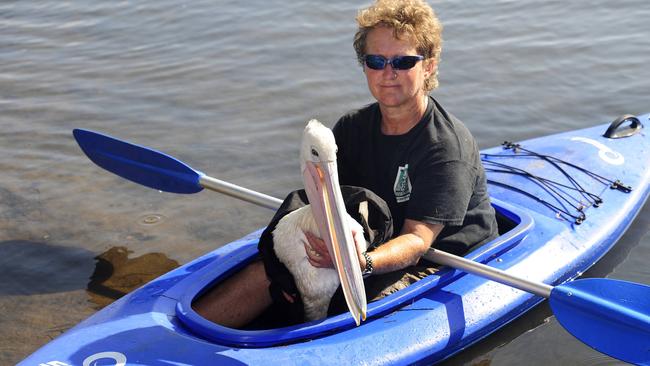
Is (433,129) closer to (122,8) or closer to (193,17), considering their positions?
(193,17)

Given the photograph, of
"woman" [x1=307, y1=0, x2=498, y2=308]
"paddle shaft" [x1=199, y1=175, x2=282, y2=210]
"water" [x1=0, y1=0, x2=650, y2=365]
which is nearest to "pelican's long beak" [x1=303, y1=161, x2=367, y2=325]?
"woman" [x1=307, y1=0, x2=498, y2=308]

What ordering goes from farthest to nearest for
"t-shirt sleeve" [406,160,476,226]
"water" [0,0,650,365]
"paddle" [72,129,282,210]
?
1. "water" [0,0,650,365]
2. "paddle" [72,129,282,210]
3. "t-shirt sleeve" [406,160,476,226]

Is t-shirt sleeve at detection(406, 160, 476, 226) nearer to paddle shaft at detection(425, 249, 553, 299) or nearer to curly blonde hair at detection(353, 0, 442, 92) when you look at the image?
paddle shaft at detection(425, 249, 553, 299)

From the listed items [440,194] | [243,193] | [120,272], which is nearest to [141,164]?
[120,272]

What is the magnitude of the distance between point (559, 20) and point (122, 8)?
15.7 feet

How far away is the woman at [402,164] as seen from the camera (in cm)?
361

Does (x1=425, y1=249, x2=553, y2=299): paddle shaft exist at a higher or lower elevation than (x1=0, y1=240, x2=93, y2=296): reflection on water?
higher

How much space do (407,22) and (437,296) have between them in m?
1.24

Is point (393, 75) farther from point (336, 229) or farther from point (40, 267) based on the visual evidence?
point (40, 267)

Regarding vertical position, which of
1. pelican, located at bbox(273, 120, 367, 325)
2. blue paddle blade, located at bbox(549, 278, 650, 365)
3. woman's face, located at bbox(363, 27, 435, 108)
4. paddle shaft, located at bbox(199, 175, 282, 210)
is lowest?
blue paddle blade, located at bbox(549, 278, 650, 365)

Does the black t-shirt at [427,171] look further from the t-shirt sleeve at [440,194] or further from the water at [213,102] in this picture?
the water at [213,102]

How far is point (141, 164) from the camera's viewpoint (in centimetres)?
513

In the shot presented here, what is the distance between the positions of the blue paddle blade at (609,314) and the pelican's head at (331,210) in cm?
99

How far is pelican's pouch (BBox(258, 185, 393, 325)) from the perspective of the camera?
3.55 metres
